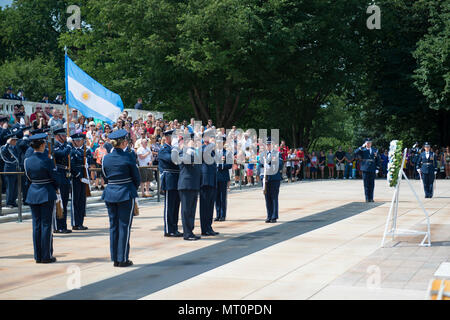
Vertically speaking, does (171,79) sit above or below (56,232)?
above

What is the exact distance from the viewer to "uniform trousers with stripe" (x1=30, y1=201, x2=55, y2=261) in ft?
30.9

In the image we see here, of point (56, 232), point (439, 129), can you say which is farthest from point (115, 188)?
point (439, 129)

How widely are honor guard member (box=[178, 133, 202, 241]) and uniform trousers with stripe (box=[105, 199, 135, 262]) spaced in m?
2.45

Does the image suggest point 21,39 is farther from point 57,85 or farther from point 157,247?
point 157,247

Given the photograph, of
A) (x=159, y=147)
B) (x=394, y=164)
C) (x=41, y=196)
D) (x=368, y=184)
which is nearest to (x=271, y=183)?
(x=394, y=164)

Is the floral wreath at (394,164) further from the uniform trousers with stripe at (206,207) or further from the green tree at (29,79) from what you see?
the green tree at (29,79)

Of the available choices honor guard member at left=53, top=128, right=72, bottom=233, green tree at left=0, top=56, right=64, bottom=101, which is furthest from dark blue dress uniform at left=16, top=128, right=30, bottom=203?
green tree at left=0, top=56, right=64, bottom=101

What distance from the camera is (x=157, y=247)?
1085 cm

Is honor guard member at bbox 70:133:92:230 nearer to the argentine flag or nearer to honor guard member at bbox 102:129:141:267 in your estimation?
the argentine flag

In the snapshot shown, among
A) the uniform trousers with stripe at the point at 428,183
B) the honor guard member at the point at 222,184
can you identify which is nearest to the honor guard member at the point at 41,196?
the honor guard member at the point at 222,184

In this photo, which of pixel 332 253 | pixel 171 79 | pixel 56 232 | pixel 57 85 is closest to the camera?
pixel 332 253

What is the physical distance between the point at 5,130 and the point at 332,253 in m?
9.94

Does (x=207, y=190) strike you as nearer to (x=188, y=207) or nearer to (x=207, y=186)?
(x=207, y=186)

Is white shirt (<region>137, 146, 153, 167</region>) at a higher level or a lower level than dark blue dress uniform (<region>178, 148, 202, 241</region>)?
higher
